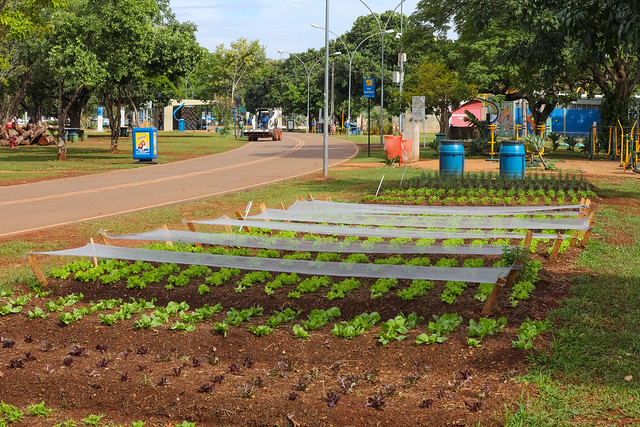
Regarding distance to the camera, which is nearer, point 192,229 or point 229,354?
point 229,354

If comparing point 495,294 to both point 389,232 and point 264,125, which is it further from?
point 264,125

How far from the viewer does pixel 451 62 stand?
3769cm

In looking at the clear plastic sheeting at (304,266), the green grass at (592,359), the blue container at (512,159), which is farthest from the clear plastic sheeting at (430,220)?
the blue container at (512,159)

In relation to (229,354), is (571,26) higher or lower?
higher

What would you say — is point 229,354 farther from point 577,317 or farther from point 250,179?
point 250,179

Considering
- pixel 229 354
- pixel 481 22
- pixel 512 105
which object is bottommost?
pixel 229 354

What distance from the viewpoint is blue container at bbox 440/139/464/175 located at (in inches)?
794

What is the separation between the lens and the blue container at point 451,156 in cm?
2017

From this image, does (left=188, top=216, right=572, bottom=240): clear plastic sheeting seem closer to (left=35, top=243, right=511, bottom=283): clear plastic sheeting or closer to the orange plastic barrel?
(left=35, top=243, right=511, bottom=283): clear plastic sheeting

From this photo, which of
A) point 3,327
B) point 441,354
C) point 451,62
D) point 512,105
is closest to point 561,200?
point 441,354

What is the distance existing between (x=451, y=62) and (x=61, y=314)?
3303 centimetres

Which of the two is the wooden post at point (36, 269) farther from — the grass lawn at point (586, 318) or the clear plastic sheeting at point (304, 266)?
the grass lawn at point (586, 318)

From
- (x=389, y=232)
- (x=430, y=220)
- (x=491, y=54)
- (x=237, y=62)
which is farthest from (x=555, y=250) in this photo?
(x=237, y=62)

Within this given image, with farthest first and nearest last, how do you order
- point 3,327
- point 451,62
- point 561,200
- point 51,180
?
point 451,62
point 51,180
point 561,200
point 3,327
